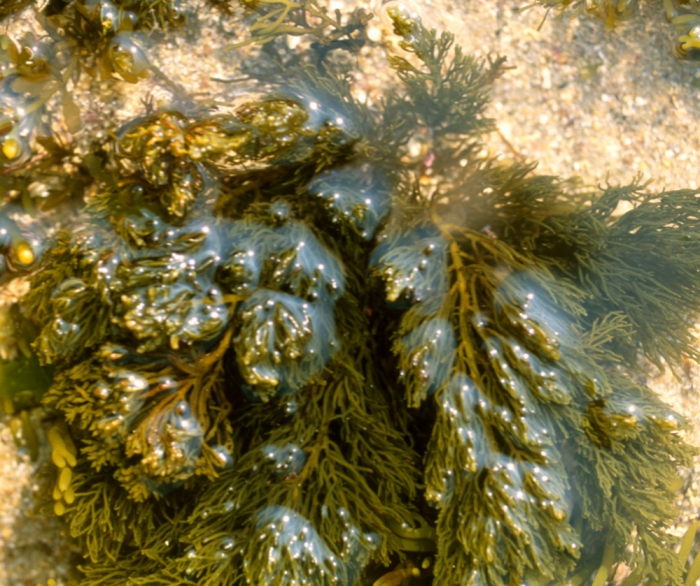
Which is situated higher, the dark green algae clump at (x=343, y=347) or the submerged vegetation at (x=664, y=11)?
the submerged vegetation at (x=664, y=11)

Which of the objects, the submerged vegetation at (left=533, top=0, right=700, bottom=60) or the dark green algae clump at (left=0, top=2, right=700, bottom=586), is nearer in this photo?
the dark green algae clump at (left=0, top=2, right=700, bottom=586)

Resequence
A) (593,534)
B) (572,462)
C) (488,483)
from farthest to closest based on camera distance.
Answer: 1. (593,534)
2. (572,462)
3. (488,483)

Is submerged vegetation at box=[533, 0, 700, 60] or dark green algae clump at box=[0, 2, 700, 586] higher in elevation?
submerged vegetation at box=[533, 0, 700, 60]

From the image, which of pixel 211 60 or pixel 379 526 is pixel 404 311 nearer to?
pixel 379 526

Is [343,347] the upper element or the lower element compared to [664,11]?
lower

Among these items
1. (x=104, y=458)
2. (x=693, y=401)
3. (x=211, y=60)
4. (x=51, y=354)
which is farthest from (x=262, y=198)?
(x=693, y=401)

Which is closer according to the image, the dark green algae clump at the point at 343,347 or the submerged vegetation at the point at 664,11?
the dark green algae clump at the point at 343,347

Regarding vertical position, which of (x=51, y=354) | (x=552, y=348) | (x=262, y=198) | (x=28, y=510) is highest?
(x=262, y=198)

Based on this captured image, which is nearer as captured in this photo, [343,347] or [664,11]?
[343,347]
